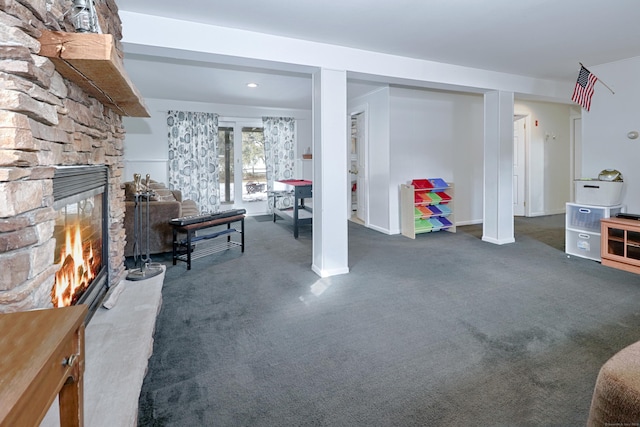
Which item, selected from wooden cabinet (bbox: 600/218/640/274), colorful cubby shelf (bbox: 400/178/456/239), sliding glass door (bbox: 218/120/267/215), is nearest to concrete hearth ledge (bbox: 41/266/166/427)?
colorful cubby shelf (bbox: 400/178/456/239)

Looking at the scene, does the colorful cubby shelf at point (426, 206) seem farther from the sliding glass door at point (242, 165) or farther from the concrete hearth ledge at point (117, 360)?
the concrete hearth ledge at point (117, 360)

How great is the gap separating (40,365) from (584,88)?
5.31 meters

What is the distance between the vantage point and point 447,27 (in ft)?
9.86

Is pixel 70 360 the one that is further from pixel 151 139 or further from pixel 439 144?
pixel 151 139

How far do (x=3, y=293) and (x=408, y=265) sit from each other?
11.2 feet

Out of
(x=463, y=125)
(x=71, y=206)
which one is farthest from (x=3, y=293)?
(x=463, y=125)

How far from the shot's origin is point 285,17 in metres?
2.74

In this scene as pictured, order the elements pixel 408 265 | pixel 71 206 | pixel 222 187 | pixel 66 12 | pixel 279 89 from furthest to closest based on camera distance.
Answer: pixel 222 187 → pixel 279 89 → pixel 408 265 → pixel 71 206 → pixel 66 12

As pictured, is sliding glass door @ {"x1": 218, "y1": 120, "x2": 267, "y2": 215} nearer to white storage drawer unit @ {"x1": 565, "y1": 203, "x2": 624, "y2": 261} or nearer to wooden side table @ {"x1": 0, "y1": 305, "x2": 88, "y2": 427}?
white storage drawer unit @ {"x1": 565, "y1": 203, "x2": 624, "y2": 261}

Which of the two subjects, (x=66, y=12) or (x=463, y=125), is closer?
(x=66, y=12)

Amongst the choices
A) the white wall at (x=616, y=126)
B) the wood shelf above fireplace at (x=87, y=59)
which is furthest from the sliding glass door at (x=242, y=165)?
the white wall at (x=616, y=126)

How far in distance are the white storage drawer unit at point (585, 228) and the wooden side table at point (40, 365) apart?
4.72 m

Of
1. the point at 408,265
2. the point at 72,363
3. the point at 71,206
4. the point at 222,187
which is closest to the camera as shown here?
the point at 72,363

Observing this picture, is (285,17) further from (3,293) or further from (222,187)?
(222,187)
